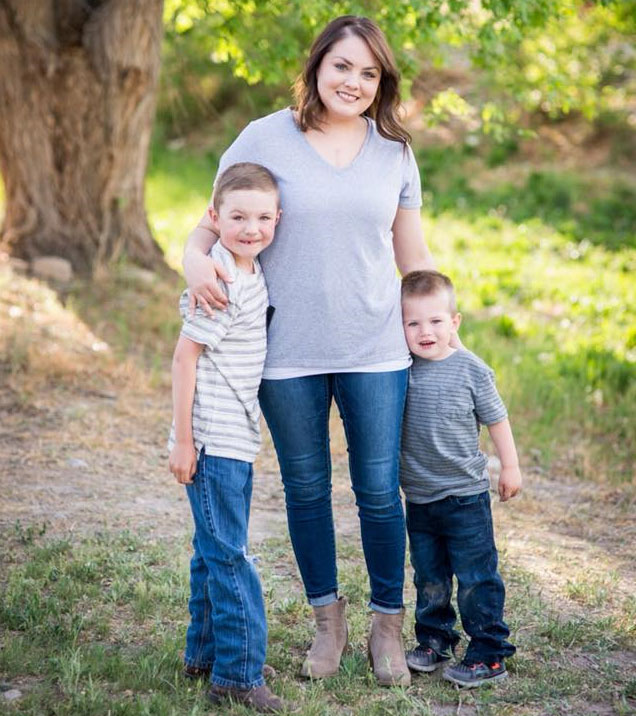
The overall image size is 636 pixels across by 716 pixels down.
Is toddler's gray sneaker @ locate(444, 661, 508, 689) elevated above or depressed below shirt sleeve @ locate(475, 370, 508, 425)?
below

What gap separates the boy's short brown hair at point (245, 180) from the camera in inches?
109

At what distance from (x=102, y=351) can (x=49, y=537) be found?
8.45 ft

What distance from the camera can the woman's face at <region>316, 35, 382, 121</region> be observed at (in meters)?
2.88

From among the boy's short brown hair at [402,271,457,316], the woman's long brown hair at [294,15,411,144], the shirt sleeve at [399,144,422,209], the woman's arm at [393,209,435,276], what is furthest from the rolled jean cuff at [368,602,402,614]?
the woman's long brown hair at [294,15,411,144]

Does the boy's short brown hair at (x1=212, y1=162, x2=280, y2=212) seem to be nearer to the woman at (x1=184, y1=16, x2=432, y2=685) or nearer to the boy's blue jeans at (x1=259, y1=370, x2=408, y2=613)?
the woman at (x1=184, y1=16, x2=432, y2=685)

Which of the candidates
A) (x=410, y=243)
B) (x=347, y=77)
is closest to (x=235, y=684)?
(x=410, y=243)

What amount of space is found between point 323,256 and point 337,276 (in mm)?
73

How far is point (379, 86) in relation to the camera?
3031mm

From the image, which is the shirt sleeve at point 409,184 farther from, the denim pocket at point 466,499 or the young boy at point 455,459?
the denim pocket at point 466,499

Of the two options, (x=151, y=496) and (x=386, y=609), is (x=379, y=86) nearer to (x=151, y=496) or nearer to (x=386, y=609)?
(x=386, y=609)

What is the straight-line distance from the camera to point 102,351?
6602 millimetres

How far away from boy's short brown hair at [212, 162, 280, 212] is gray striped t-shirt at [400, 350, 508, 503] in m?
0.75

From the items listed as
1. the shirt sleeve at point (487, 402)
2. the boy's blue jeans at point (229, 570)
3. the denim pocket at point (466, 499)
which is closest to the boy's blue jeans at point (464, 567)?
the denim pocket at point (466, 499)

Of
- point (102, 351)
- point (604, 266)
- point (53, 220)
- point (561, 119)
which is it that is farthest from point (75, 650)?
point (561, 119)
